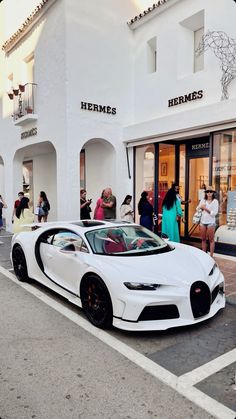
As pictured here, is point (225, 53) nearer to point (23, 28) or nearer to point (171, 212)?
point (171, 212)

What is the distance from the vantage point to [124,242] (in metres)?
4.90

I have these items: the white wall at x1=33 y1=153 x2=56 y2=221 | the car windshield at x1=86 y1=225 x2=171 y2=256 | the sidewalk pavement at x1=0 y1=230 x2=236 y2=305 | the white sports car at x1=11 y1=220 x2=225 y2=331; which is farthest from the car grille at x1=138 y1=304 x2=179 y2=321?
the white wall at x1=33 y1=153 x2=56 y2=221

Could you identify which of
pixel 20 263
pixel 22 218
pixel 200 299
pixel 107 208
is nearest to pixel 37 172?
pixel 22 218

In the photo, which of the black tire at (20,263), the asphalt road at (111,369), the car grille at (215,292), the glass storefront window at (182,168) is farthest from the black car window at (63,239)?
the glass storefront window at (182,168)

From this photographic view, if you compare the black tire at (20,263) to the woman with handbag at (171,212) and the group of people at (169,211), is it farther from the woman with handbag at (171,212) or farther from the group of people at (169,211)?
the woman with handbag at (171,212)

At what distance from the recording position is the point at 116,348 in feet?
12.0

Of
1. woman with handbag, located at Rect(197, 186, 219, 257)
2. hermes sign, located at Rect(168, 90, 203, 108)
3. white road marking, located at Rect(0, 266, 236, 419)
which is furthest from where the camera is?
hermes sign, located at Rect(168, 90, 203, 108)

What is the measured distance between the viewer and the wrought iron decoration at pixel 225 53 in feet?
25.0

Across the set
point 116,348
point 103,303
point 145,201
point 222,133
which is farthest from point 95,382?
point 222,133

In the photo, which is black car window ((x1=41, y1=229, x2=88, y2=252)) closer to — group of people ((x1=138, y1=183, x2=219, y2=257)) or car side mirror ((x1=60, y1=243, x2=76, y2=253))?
car side mirror ((x1=60, y1=243, x2=76, y2=253))

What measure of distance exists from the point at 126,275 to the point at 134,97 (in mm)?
8021

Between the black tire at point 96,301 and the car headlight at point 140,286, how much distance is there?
12.2 inches

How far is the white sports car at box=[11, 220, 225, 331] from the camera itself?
3838 mm

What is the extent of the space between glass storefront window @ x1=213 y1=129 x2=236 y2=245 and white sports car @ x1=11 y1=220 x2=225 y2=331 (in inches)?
129
